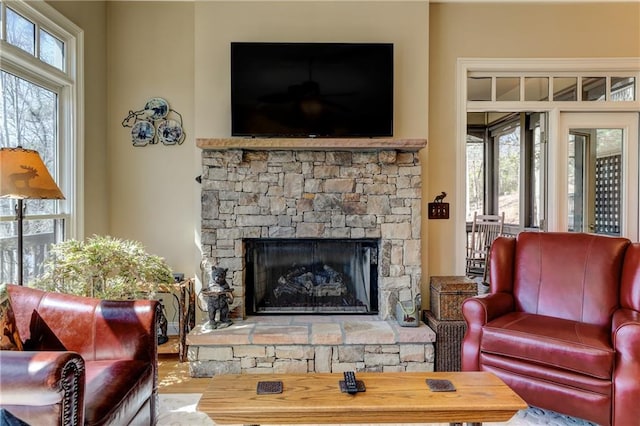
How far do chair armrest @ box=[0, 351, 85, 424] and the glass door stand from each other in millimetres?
3887

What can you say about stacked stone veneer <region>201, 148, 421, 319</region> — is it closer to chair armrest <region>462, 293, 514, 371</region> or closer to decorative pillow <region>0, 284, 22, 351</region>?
chair armrest <region>462, 293, 514, 371</region>

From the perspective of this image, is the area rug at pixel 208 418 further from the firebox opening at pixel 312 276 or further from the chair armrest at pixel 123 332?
the firebox opening at pixel 312 276

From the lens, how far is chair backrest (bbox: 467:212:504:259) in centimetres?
550

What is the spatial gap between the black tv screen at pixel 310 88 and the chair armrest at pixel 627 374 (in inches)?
79.4

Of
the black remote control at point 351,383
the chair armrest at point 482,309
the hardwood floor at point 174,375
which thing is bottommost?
the hardwood floor at point 174,375

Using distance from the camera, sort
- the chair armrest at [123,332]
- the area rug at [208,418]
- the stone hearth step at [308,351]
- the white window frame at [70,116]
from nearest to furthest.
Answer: the chair armrest at [123,332], the area rug at [208,418], the stone hearth step at [308,351], the white window frame at [70,116]

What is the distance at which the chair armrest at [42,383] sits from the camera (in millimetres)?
1284

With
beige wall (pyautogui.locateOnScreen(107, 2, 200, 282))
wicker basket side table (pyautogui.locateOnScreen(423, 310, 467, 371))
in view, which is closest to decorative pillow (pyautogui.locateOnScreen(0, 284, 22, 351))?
beige wall (pyautogui.locateOnScreen(107, 2, 200, 282))

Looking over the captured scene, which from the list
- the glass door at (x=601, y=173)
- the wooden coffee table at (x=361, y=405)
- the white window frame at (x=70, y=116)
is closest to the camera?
the wooden coffee table at (x=361, y=405)

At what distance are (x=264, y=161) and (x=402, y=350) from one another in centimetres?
182

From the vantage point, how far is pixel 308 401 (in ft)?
5.03

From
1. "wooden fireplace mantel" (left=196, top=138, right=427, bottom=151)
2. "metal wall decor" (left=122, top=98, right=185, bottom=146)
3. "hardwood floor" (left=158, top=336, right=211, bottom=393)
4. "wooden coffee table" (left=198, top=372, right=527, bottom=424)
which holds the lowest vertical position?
"hardwood floor" (left=158, top=336, right=211, bottom=393)

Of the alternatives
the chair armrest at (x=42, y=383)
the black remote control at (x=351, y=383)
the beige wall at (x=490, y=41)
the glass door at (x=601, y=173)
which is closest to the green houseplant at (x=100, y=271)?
the chair armrest at (x=42, y=383)

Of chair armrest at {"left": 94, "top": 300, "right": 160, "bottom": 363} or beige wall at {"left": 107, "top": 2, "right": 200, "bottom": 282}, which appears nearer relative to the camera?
chair armrest at {"left": 94, "top": 300, "right": 160, "bottom": 363}
